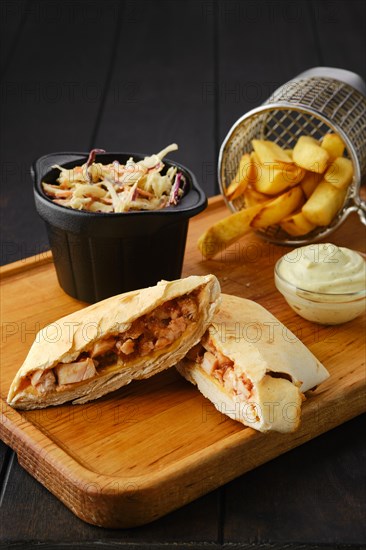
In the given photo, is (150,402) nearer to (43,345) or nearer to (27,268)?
(43,345)

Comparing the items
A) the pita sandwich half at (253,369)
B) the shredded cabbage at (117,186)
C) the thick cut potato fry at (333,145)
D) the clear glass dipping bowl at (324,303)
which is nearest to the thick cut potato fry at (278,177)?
the thick cut potato fry at (333,145)

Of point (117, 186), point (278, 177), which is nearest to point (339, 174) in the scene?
point (278, 177)

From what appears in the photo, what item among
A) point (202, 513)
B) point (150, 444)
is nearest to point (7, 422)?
point (150, 444)

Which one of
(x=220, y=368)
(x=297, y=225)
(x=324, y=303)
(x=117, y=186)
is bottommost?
(x=297, y=225)

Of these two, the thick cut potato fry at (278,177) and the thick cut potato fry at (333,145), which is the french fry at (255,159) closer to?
the thick cut potato fry at (278,177)

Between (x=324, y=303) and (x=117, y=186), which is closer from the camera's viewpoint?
(x=324, y=303)

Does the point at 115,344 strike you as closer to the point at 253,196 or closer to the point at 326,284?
the point at 326,284
